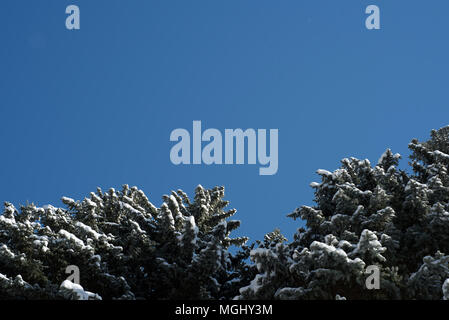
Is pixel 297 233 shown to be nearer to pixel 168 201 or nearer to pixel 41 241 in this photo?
pixel 168 201

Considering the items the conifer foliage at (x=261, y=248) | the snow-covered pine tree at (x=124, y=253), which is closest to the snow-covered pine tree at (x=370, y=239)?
the conifer foliage at (x=261, y=248)

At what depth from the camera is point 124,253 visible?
1363 centimetres

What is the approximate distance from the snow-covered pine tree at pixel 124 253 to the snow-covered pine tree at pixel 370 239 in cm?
161

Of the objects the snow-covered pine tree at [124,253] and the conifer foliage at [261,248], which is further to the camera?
the snow-covered pine tree at [124,253]

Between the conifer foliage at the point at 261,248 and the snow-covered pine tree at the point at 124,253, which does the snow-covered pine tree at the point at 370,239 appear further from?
the snow-covered pine tree at the point at 124,253

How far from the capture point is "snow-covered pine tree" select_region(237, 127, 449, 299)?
911 cm

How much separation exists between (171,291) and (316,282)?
4.26 m

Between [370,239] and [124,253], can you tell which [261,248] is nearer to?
[370,239]

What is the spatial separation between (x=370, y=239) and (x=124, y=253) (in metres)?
6.88

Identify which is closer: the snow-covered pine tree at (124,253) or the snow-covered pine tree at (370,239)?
the snow-covered pine tree at (370,239)

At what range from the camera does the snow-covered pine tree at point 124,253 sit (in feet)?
37.3

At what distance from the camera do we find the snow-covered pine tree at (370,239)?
911 centimetres
